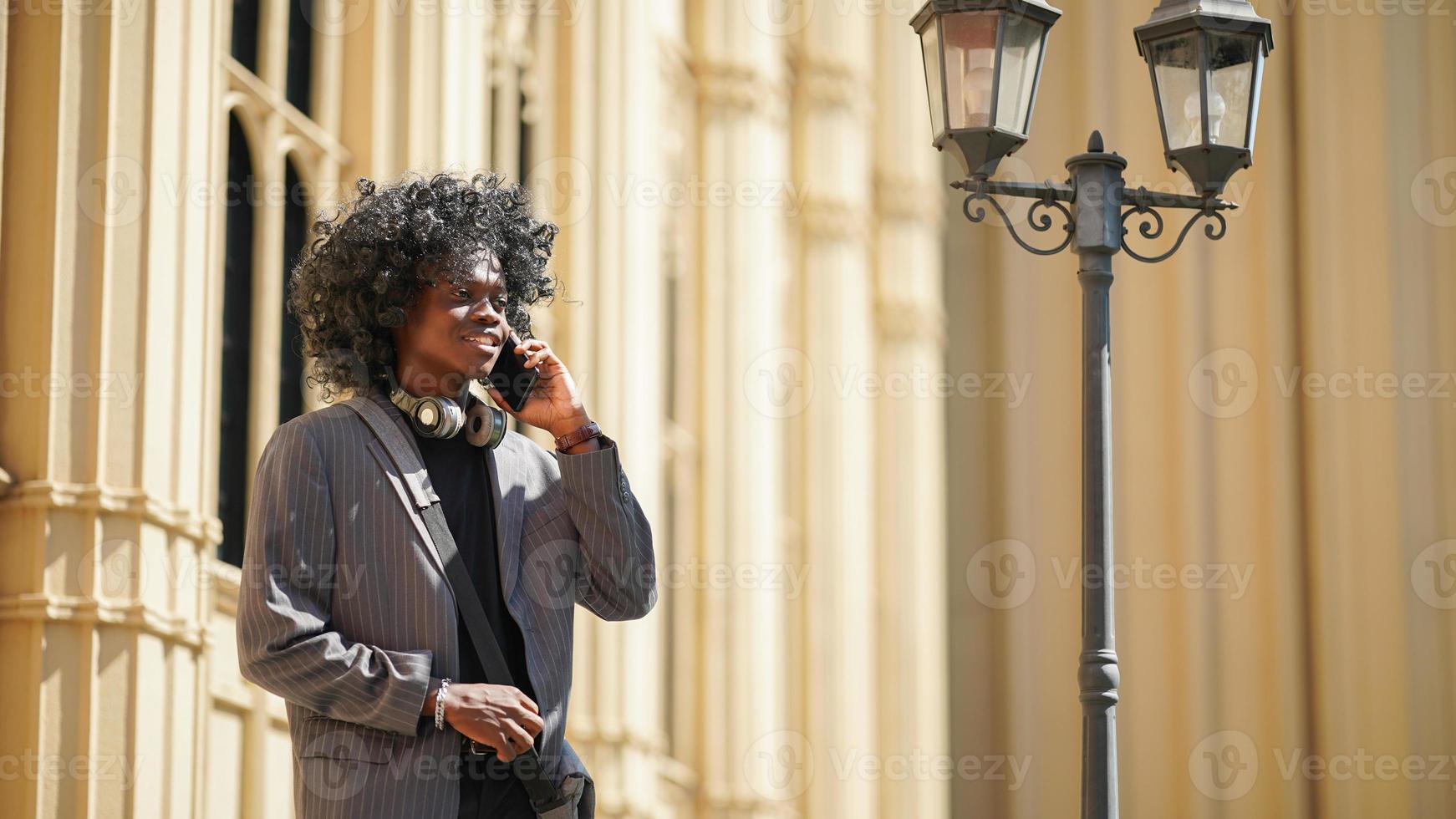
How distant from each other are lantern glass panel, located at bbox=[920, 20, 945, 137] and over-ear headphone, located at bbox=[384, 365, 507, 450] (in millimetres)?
2624

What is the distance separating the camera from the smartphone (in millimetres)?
3637

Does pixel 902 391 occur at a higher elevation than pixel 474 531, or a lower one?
higher

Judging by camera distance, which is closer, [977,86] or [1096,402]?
[1096,402]

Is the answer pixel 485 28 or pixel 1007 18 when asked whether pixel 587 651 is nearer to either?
pixel 485 28

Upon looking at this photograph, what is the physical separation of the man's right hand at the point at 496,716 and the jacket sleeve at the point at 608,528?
34 cm

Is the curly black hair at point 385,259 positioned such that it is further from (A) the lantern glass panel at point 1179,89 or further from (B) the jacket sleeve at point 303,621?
(A) the lantern glass panel at point 1179,89

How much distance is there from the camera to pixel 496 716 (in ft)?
10.5

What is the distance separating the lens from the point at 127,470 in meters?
6.08

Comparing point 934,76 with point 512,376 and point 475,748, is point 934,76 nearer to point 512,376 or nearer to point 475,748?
point 512,376

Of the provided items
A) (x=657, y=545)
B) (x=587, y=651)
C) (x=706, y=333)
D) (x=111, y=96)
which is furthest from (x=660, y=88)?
(x=111, y=96)

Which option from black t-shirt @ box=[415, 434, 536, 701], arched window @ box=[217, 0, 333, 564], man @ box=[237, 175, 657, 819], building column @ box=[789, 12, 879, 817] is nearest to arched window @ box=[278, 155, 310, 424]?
arched window @ box=[217, 0, 333, 564]

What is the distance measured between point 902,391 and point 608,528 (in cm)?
1291

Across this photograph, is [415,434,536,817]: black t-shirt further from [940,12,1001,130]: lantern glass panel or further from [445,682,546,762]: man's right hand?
[940,12,1001,130]: lantern glass panel

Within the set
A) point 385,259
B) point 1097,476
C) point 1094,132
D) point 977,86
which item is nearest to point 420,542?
point 385,259
